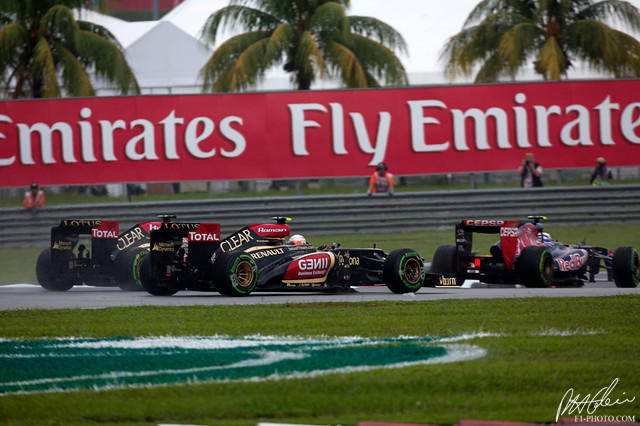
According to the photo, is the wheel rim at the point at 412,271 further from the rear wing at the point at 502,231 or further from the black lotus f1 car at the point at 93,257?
the black lotus f1 car at the point at 93,257

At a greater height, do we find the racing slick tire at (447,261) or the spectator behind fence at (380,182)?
the spectator behind fence at (380,182)

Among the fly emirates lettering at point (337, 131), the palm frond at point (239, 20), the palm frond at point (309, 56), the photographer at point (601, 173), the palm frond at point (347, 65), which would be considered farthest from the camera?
the palm frond at point (239, 20)

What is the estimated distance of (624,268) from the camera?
40.9 feet

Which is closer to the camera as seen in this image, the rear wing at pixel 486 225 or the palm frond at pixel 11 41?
the rear wing at pixel 486 225

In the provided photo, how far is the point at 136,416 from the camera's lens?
5.02 meters

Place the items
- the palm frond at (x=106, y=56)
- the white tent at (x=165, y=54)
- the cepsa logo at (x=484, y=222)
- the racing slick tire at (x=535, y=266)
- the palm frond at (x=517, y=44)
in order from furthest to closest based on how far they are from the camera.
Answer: the white tent at (x=165, y=54), the palm frond at (x=517, y=44), the palm frond at (x=106, y=56), the cepsa logo at (x=484, y=222), the racing slick tire at (x=535, y=266)

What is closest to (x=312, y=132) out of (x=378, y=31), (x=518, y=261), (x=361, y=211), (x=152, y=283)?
(x=361, y=211)

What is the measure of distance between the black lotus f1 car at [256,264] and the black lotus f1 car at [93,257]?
131cm

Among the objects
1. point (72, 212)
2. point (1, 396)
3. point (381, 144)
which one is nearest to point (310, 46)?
point (381, 144)

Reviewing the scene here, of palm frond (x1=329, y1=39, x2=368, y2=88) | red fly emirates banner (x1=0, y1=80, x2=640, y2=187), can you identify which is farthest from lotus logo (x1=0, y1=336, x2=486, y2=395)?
palm frond (x1=329, y1=39, x2=368, y2=88)

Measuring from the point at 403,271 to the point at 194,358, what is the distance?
18.0 ft

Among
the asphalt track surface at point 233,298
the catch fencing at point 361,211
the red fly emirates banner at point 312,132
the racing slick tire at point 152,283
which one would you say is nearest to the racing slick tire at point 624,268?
the asphalt track surface at point 233,298

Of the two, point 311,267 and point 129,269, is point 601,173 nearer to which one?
point 311,267

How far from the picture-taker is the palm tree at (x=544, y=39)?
25844mm
